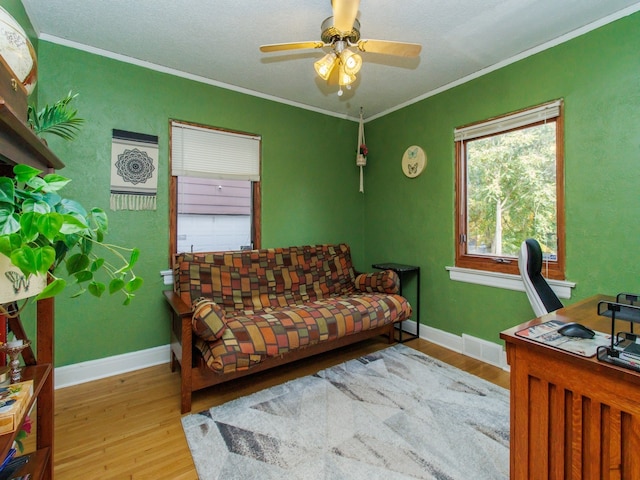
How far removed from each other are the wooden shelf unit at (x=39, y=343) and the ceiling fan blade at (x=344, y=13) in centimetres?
130

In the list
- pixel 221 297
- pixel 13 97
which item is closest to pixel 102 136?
pixel 221 297

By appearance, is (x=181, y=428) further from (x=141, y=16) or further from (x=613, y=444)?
(x=141, y=16)

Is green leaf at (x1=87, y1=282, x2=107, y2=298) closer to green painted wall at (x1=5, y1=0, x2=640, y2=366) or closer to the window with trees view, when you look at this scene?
green painted wall at (x1=5, y1=0, x2=640, y2=366)

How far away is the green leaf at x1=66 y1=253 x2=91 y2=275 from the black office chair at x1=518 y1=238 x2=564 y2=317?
2.02 metres

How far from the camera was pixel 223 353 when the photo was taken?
5.89 feet

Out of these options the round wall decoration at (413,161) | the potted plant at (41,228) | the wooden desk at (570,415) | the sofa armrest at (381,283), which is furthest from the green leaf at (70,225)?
the round wall decoration at (413,161)

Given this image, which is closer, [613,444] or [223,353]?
→ [613,444]

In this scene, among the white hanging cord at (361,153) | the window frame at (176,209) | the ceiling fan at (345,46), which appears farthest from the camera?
the white hanging cord at (361,153)

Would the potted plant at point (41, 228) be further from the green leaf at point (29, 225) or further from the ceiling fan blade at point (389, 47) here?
the ceiling fan blade at point (389, 47)

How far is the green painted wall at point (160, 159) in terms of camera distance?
2.23 m

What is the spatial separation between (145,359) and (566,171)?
3.53m

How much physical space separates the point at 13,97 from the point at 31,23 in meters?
1.88

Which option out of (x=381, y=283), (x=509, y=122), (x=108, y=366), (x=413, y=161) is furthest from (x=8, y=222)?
(x=413, y=161)

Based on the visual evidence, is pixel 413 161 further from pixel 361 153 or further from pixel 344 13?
pixel 344 13
